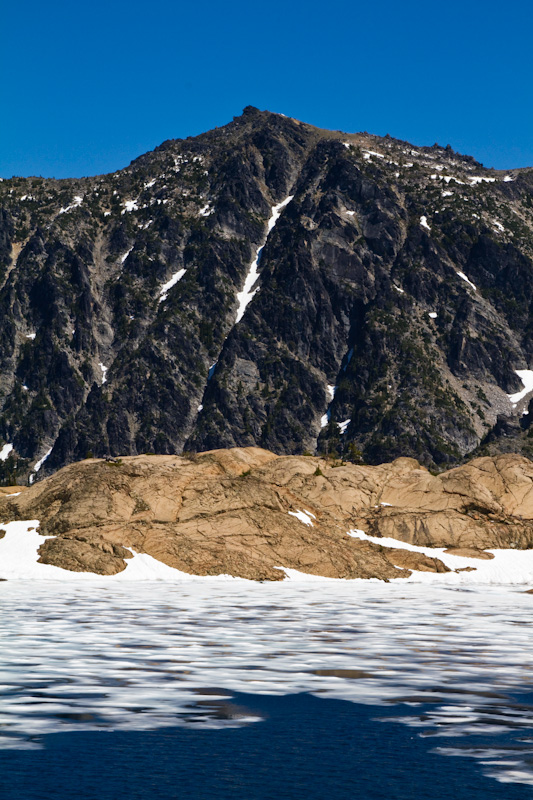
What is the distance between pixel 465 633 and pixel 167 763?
1338cm

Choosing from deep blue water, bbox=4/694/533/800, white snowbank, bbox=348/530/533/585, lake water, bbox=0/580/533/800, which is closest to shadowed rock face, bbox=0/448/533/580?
white snowbank, bbox=348/530/533/585

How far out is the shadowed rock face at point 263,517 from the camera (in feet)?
132

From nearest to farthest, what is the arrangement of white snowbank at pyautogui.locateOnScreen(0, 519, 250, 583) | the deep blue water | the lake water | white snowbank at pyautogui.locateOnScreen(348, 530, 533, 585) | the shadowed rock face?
the deep blue water
the lake water
white snowbank at pyautogui.locateOnScreen(0, 519, 250, 583)
the shadowed rock face
white snowbank at pyautogui.locateOnScreen(348, 530, 533, 585)

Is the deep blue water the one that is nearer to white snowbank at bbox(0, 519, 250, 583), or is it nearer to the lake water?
the lake water

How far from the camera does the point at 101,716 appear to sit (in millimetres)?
12438

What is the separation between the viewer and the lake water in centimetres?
985

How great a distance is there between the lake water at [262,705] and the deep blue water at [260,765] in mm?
29

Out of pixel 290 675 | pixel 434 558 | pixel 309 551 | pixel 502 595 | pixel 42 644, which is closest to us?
pixel 290 675

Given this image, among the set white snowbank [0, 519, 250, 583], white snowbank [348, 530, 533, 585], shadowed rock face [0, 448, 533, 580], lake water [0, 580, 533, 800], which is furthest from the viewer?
white snowbank [348, 530, 533, 585]

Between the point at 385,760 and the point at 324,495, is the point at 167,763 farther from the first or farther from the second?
the point at 324,495

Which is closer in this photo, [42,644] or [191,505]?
[42,644]

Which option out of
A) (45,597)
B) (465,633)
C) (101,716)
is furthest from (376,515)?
(101,716)

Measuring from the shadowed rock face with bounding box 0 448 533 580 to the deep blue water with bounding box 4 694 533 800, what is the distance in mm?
27187

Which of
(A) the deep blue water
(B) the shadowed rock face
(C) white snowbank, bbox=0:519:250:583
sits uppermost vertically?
(B) the shadowed rock face
